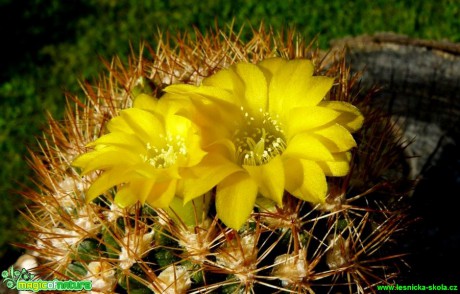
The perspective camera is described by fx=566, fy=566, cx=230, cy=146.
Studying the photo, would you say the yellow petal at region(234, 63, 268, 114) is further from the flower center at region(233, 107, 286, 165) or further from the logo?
the logo

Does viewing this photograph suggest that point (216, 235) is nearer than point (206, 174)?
No

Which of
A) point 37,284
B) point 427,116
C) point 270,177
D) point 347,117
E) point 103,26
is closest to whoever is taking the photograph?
point 270,177

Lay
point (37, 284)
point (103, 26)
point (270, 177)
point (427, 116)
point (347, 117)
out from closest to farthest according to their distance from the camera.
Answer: point (270, 177)
point (347, 117)
point (37, 284)
point (427, 116)
point (103, 26)

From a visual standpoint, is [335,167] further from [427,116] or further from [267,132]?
[427,116]

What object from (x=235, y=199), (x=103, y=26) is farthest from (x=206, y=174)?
(x=103, y=26)

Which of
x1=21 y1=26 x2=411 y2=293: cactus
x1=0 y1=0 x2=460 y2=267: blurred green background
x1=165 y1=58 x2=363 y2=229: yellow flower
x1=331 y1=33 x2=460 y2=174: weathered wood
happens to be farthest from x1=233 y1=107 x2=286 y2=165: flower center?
x1=0 y1=0 x2=460 y2=267: blurred green background

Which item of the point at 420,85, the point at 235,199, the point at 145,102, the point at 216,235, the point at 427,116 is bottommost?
the point at 427,116

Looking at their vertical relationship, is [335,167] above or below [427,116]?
above
